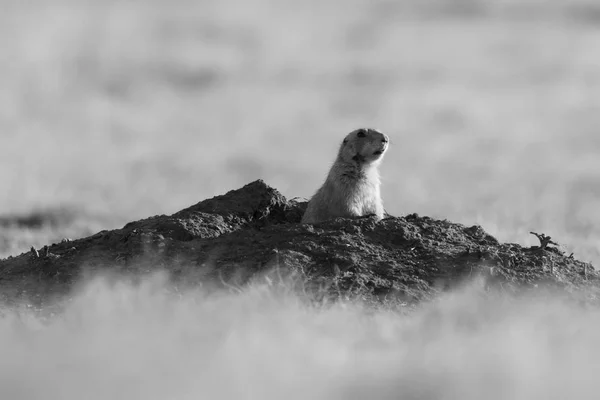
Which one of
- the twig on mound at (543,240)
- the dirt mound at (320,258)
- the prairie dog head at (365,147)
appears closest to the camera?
the dirt mound at (320,258)

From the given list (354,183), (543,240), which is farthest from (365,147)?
(543,240)

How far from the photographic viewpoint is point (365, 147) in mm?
13195

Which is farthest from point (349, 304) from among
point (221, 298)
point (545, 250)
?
point (545, 250)

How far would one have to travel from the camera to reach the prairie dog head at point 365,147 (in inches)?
516

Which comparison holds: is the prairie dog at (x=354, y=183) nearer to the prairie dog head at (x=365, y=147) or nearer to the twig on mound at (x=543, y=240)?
the prairie dog head at (x=365, y=147)

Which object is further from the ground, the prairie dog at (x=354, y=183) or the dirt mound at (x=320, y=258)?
the prairie dog at (x=354, y=183)

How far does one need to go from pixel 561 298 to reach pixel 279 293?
11.8 ft

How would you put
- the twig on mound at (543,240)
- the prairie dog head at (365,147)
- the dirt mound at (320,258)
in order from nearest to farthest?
the dirt mound at (320,258), the twig on mound at (543,240), the prairie dog head at (365,147)

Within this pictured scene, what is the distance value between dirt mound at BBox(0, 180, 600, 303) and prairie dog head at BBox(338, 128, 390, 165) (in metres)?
1.32

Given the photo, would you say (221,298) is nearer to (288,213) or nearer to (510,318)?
(510,318)

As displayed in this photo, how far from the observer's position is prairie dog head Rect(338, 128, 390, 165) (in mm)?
13109

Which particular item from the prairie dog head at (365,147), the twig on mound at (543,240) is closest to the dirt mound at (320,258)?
the twig on mound at (543,240)

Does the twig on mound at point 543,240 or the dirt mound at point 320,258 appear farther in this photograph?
the twig on mound at point 543,240

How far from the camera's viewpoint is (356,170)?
13180mm
